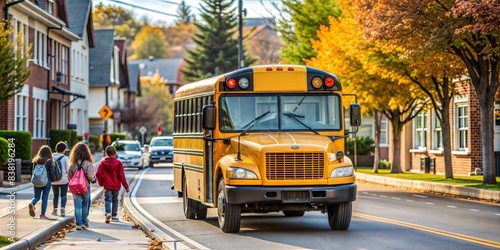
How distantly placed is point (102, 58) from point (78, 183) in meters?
63.2

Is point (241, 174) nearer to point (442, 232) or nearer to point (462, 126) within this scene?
point (442, 232)

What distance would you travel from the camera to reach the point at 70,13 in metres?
61.3

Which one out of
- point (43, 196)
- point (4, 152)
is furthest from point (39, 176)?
point (4, 152)

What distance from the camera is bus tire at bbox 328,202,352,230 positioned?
17.0m

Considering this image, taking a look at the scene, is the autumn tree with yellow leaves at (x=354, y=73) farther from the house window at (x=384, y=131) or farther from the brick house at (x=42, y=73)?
the house window at (x=384, y=131)

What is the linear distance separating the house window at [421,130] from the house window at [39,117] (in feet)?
58.7

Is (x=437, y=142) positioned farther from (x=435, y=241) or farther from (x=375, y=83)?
(x=435, y=241)

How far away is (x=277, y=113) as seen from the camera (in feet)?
58.2

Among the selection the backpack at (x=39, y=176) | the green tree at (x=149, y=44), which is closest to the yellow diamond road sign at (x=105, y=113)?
the backpack at (x=39, y=176)

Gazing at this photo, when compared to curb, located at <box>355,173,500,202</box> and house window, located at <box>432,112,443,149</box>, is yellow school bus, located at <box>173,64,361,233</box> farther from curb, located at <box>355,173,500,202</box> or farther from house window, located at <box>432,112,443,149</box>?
house window, located at <box>432,112,443,149</box>

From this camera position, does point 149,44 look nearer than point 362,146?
No

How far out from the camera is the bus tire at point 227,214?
16.8 m

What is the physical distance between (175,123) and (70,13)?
40420mm

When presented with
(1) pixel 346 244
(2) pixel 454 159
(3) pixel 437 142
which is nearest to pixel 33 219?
(1) pixel 346 244
